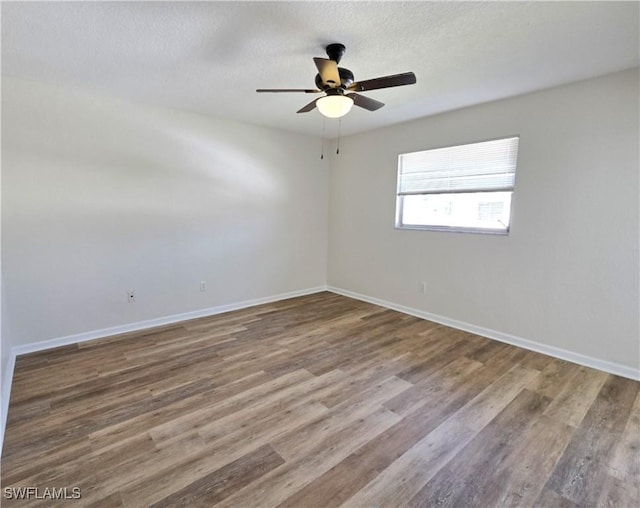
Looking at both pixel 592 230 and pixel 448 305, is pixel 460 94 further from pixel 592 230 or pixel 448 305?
pixel 448 305

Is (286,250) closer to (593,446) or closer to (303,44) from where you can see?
(303,44)

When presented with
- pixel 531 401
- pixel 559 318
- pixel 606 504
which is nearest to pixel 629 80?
pixel 559 318

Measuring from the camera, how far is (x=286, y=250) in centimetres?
479

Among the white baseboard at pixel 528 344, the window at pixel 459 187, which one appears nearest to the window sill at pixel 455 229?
the window at pixel 459 187

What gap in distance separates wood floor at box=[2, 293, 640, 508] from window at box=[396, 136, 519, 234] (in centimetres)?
139

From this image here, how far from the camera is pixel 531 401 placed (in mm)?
2254

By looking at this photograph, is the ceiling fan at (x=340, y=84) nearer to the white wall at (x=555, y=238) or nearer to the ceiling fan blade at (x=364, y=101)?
the ceiling fan blade at (x=364, y=101)

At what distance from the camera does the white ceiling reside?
1.77 metres

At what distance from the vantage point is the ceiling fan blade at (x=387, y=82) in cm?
191

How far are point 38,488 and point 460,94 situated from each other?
160 inches

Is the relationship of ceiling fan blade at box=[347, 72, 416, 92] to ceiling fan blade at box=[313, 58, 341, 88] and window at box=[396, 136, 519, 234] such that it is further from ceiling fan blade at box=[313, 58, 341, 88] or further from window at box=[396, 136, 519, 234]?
window at box=[396, 136, 519, 234]

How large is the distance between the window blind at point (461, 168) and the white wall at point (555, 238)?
10cm

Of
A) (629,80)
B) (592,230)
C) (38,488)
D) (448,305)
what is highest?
(629,80)

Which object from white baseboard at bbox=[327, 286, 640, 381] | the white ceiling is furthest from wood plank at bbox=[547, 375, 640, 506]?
the white ceiling
